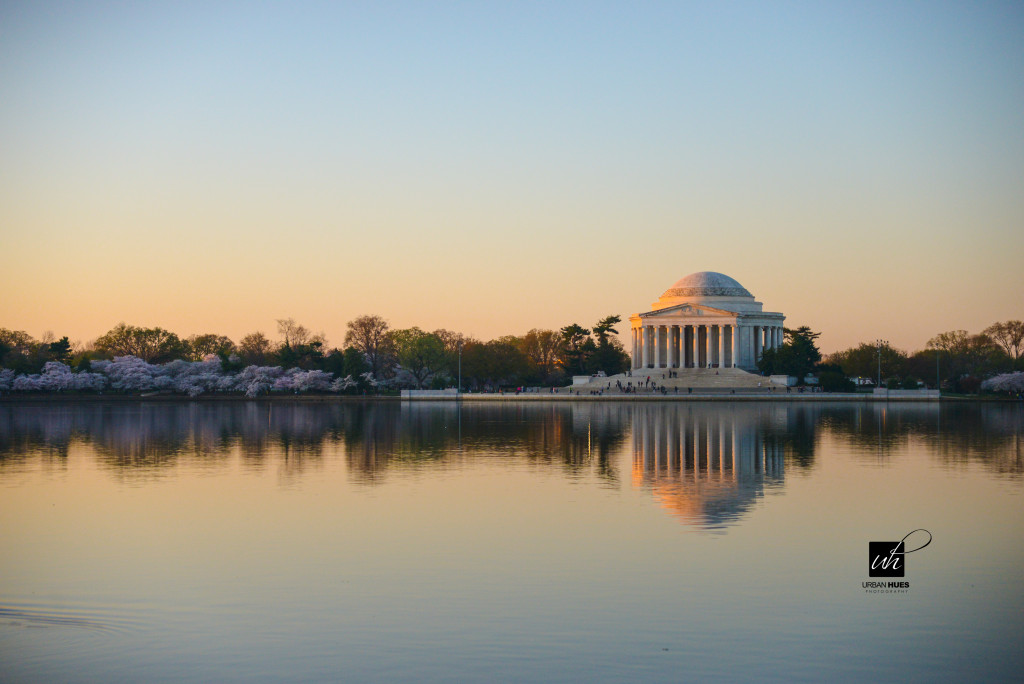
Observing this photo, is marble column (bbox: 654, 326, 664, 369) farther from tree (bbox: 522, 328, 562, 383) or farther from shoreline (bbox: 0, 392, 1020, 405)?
shoreline (bbox: 0, 392, 1020, 405)

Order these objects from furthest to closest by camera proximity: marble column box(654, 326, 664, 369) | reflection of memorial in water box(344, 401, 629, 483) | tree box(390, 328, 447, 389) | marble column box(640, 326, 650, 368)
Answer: marble column box(640, 326, 650, 368) < marble column box(654, 326, 664, 369) < tree box(390, 328, 447, 389) < reflection of memorial in water box(344, 401, 629, 483)

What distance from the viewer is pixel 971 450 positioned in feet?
128

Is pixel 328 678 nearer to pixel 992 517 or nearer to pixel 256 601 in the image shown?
pixel 256 601

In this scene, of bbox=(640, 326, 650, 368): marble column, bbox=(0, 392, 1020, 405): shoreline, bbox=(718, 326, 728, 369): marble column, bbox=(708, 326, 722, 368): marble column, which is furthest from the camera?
bbox=(640, 326, 650, 368): marble column

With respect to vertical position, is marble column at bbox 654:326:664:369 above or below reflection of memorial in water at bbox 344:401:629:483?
above

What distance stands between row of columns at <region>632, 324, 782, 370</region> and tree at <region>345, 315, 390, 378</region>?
34.2 metres

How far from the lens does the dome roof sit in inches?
5379

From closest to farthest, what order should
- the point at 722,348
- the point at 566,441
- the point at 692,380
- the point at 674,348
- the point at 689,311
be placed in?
the point at 566,441 < the point at 692,380 < the point at 722,348 < the point at 689,311 < the point at 674,348

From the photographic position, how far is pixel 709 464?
111ft

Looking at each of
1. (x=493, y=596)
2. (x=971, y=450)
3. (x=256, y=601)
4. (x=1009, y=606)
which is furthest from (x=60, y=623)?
(x=971, y=450)

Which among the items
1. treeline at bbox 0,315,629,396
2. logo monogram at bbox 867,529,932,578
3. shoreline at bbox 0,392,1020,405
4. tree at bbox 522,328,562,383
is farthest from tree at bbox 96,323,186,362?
logo monogram at bbox 867,529,932,578

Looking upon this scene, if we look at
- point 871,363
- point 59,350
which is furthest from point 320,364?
point 871,363

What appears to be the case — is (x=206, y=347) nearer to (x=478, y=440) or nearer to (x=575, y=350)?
(x=575, y=350)

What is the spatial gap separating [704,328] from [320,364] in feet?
163
